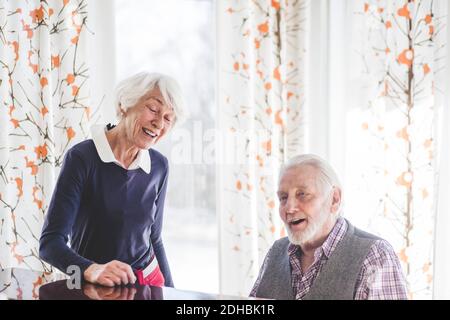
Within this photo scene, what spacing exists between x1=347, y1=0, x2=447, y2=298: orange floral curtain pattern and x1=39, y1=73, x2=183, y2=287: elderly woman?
1.23 metres

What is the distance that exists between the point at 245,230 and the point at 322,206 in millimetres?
956

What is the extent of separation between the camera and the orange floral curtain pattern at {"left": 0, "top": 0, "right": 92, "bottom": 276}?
2369 mm

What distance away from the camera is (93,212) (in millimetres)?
1863

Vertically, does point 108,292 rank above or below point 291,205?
below

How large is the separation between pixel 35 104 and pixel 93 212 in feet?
2.62

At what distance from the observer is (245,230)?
267cm

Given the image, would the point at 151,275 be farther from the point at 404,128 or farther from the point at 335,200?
the point at 404,128

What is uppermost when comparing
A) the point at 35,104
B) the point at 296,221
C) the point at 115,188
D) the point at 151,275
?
the point at 35,104

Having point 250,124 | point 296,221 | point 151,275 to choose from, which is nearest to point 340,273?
point 296,221

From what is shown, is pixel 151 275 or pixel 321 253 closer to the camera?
pixel 321 253

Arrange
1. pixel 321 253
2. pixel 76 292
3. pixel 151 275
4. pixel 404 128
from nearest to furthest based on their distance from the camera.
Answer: pixel 76 292 < pixel 321 253 < pixel 151 275 < pixel 404 128
